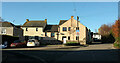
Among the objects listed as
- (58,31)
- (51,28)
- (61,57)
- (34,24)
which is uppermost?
(34,24)

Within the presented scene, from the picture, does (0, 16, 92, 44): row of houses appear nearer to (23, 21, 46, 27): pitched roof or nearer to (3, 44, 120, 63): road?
(23, 21, 46, 27): pitched roof

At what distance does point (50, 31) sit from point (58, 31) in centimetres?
251

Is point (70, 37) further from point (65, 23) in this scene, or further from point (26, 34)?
point (26, 34)

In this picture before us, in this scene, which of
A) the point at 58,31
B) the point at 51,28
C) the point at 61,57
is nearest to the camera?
the point at 61,57

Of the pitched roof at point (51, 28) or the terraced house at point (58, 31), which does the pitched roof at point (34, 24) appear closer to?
the terraced house at point (58, 31)

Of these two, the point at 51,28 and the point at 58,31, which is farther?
the point at 51,28

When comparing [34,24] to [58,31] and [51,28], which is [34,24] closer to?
[51,28]

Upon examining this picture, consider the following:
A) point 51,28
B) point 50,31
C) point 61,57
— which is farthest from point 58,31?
point 61,57

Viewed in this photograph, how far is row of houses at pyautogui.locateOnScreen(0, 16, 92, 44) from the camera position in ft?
151

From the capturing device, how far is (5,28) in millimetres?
44062

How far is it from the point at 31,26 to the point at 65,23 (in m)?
10.9

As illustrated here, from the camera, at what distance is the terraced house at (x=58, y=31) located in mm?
48156

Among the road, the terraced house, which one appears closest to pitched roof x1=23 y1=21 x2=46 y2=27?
the terraced house

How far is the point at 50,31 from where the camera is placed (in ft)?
163
